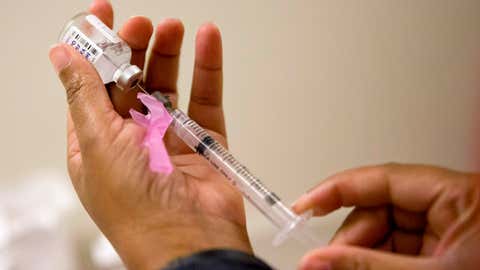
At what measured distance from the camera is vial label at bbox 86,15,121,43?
2.71ft

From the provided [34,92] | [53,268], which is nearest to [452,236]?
[53,268]

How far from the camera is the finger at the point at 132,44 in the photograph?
0.85 meters

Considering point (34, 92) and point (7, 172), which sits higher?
point (34, 92)

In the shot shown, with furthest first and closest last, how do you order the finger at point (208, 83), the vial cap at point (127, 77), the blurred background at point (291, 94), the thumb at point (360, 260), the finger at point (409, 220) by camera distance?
the blurred background at point (291, 94)
the finger at point (208, 83)
the vial cap at point (127, 77)
the finger at point (409, 220)
the thumb at point (360, 260)

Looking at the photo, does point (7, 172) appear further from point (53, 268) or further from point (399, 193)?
point (399, 193)

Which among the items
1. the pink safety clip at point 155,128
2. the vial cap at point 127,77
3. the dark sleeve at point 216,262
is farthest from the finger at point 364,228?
the vial cap at point 127,77

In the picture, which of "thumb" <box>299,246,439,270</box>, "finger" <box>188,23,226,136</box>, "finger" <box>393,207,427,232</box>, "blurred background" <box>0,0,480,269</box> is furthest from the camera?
"blurred background" <box>0,0,480,269</box>

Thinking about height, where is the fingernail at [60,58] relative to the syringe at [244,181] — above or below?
above

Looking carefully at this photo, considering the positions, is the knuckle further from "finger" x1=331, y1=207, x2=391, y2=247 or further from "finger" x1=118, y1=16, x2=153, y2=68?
"finger" x1=331, y1=207, x2=391, y2=247

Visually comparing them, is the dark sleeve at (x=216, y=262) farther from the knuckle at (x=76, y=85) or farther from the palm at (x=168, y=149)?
the knuckle at (x=76, y=85)

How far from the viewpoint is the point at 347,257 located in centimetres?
59

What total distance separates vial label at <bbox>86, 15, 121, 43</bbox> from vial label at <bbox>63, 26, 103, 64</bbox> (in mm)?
26

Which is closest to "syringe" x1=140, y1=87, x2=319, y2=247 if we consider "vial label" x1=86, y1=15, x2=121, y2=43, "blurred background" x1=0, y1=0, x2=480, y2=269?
"vial label" x1=86, y1=15, x2=121, y2=43

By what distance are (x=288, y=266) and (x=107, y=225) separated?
0.51m
